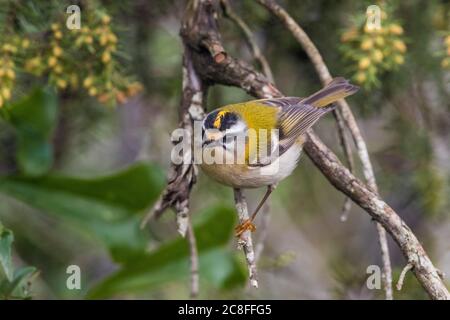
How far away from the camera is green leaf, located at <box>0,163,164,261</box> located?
10.6ft

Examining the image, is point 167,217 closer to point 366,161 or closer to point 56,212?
point 56,212

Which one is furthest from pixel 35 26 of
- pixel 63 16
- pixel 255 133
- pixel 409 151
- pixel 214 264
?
pixel 409 151

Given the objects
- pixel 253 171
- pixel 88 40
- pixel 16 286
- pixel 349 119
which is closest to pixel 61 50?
pixel 88 40

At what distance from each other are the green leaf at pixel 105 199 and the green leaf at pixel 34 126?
0.28 ft

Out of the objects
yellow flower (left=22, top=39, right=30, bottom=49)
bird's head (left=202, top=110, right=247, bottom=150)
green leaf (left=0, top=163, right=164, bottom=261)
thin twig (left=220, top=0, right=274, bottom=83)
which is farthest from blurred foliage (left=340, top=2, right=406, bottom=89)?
yellow flower (left=22, top=39, right=30, bottom=49)

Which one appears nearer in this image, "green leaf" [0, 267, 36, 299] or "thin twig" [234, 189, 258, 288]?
"thin twig" [234, 189, 258, 288]

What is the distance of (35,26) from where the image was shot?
2932mm

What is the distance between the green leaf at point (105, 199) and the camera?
324cm

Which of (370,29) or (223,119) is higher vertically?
(370,29)

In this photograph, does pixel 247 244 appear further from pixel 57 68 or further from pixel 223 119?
pixel 57 68

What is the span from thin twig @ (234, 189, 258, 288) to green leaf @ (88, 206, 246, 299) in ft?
1.15

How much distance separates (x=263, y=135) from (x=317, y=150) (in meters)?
0.63

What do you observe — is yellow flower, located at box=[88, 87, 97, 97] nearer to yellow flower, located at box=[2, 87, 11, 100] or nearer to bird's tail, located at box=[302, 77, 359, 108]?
yellow flower, located at box=[2, 87, 11, 100]

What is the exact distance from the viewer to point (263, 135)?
325cm
